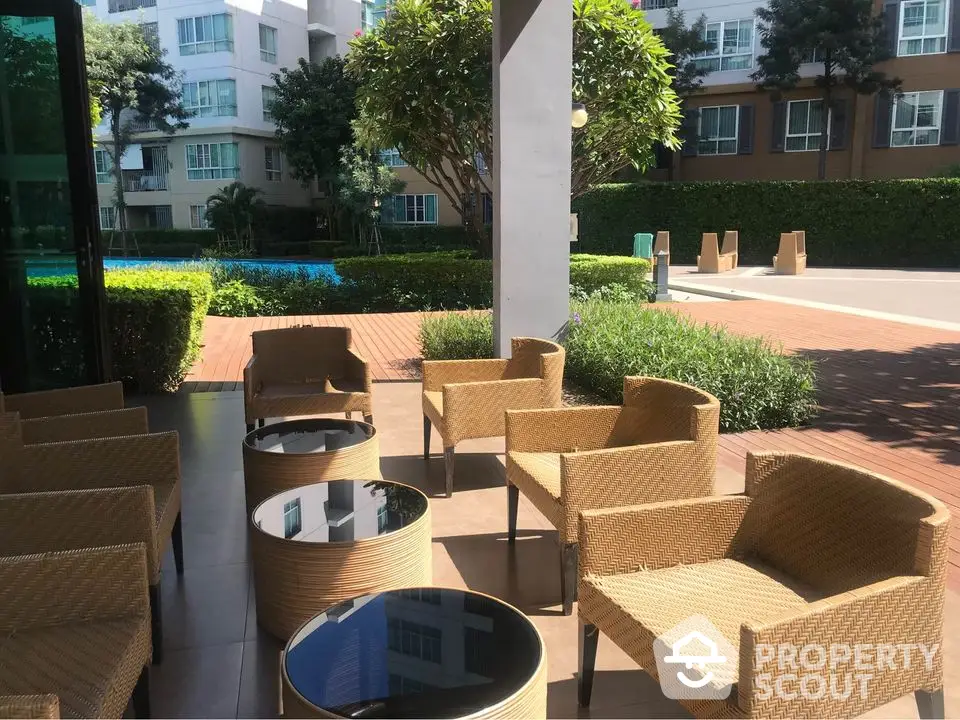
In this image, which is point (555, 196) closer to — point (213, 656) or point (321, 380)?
point (321, 380)

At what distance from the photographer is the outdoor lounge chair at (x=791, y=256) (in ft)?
67.9

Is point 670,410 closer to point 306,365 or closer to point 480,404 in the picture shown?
point 480,404

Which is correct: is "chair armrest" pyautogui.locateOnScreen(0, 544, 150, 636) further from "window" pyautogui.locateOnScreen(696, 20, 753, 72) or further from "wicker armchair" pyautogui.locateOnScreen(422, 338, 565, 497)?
"window" pyautogui.locateOnScreen(696, 20, 753, 72)

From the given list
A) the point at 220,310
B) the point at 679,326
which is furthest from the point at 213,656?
the point at 220,310

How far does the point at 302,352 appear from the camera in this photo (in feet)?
20.3

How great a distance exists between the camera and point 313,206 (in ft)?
115

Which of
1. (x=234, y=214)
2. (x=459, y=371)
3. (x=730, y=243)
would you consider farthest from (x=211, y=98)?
(x=459, y=371)

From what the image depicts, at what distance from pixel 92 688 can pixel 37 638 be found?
0.34 m

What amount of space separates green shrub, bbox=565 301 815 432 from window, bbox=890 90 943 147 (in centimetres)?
2254

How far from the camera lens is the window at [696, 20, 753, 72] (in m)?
28.2

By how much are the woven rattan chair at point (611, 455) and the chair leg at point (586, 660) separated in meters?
0.61

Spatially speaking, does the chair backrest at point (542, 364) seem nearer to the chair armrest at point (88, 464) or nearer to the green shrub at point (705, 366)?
the green shrub at point (705, 366)

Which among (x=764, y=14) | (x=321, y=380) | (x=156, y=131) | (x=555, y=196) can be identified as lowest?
(x=321, y=380)

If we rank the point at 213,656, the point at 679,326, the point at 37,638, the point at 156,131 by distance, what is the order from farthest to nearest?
the point at 156,131, the point at 679,326, the point at 213,656, the point at 37,638
